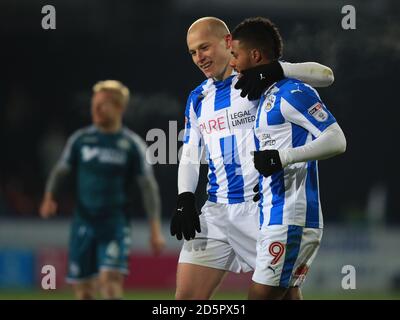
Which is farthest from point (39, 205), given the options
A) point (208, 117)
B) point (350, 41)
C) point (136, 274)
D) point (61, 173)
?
point (208, 117)

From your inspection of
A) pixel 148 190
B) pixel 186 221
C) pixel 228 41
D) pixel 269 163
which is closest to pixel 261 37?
pixel 228 41

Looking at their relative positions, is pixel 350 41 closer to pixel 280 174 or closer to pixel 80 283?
pixel 80 283

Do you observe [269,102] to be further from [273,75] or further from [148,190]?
[148,190]

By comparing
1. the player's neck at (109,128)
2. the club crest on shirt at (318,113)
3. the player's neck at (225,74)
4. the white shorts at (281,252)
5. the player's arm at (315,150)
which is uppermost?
the player's neck at (109,128)

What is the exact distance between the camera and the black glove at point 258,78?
485cm

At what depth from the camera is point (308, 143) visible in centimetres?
460

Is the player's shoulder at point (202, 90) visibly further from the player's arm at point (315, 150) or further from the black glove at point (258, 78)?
the player's arm at point (315, 150)

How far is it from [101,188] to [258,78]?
12.2ft

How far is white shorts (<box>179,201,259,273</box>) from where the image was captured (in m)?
5.14

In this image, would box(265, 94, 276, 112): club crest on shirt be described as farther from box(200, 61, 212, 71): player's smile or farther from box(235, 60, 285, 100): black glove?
box(200, 61, 212, 71): player's smile

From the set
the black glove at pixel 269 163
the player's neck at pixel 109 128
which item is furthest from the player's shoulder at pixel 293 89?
the player's neck at pixel 109 128

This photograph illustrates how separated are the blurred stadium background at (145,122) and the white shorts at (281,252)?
5522 mm

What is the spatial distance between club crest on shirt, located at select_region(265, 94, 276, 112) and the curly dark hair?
0.27m

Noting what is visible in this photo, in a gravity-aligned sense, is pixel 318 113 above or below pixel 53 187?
below
